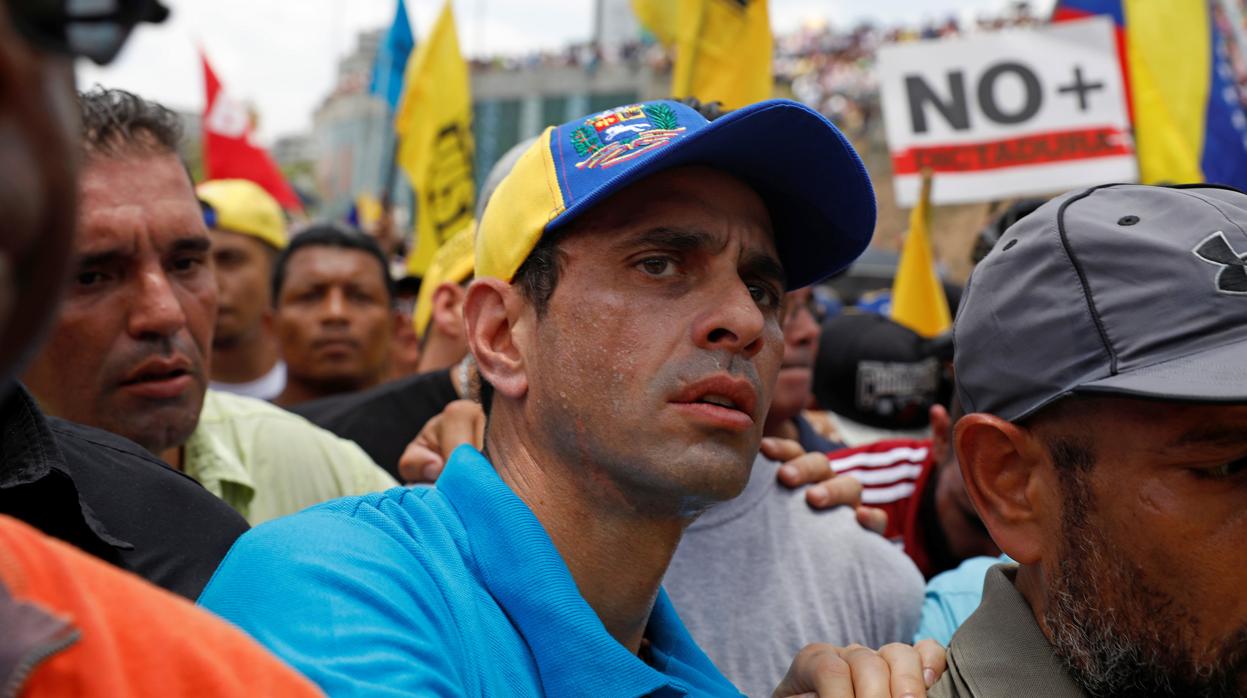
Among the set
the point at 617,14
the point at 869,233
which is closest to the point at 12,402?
the point at 869,233

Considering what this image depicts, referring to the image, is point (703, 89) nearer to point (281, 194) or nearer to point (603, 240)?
point (603, 240)

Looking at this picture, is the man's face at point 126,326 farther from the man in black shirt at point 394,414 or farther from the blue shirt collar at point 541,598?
Answer: the blue shirt collar at point 541,598

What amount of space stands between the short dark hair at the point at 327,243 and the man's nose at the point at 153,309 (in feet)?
8.35

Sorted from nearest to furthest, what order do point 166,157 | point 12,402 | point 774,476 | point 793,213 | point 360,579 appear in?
point 360,579, point 12,402, point 793,213, point 774,476, point 166,157

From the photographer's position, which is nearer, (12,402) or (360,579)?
→ (360,579)

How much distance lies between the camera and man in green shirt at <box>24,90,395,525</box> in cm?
254

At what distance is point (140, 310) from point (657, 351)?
4.37 feet

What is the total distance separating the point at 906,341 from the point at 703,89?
4.64 ft

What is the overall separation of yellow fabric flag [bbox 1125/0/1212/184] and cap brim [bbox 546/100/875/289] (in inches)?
149

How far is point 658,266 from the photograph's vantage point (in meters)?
1.90

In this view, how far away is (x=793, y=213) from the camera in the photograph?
7.04 feet

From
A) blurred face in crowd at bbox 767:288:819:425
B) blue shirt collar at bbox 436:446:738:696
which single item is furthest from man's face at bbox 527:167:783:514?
blurred face in crowd at bbox 767:288:819:425

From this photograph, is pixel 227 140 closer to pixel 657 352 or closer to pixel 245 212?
pixel 245 212

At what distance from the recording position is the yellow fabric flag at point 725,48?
16.8 feet
